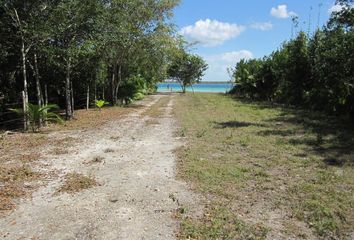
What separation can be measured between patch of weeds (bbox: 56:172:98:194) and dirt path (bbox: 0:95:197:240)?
11 centimetres

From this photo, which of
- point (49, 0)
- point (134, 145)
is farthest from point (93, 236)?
point (49, 0)

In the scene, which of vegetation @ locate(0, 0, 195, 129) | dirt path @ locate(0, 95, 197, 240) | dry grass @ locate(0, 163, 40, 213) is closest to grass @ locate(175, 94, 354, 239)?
dirt path @ locate(0, 95, 197, 240)

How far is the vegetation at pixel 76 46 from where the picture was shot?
11273 mm

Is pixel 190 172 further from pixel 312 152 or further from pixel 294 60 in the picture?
pixel 294 60

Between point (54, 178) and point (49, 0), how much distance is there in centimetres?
697

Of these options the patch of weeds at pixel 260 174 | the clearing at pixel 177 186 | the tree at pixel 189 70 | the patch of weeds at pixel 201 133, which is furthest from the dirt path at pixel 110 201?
the tree at pixel 189 70

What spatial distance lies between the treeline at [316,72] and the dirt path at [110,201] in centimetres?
742

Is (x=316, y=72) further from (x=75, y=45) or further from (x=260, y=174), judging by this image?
(x=260, y=174)

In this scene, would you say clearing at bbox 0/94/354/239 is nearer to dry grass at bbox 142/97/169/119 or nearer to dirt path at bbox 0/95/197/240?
dirt path at bbox 0/95/197/240

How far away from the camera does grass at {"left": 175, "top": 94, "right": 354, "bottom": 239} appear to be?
14.2 ft

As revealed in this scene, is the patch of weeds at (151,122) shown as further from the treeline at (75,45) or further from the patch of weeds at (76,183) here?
the patch of weeds at (76,183)

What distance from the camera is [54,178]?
6.33m

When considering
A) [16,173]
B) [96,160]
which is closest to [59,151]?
[96,160]

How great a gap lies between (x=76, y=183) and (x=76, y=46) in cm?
819
